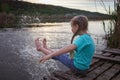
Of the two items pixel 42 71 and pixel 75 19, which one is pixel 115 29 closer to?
pixel 42 71

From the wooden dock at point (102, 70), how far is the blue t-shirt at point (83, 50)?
19cm

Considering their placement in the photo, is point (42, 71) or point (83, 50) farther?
point (42, 71)

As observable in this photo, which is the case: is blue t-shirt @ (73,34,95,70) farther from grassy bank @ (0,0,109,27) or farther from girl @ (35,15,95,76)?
grassy bank @ (0,0,109,27)

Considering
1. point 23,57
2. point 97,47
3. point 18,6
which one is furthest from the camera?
point 18,6

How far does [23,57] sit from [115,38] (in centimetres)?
253

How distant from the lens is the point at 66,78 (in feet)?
13.2

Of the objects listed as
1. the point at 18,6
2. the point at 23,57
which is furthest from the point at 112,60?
the point at 18,6

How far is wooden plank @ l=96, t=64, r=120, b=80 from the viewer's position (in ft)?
13.9

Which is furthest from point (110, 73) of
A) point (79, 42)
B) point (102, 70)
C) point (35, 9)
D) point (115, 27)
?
point (35, 9)

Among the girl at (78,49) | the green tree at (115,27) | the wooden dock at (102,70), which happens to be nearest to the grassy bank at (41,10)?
the green tree at (115,27)

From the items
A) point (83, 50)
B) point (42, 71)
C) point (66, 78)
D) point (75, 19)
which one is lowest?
point (42, 71)

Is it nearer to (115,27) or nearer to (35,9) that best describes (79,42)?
(115,27)

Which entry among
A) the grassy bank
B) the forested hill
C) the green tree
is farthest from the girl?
the forested hill

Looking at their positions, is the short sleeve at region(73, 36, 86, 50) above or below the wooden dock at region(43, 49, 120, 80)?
above
